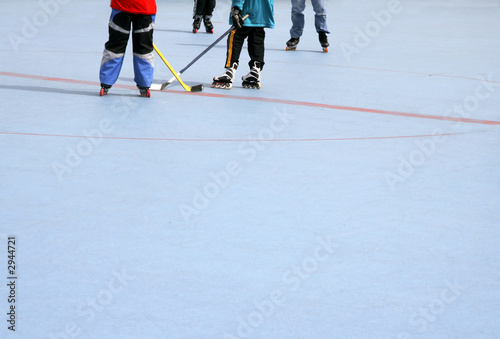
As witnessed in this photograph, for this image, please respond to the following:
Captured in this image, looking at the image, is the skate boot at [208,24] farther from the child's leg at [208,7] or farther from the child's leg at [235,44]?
the child's leg at [235,44]

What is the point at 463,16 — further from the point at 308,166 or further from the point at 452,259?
the point at 452,259

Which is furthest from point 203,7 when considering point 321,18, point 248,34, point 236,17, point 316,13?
point 236,17

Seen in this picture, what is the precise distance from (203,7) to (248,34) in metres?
4.40

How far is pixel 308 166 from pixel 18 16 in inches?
347

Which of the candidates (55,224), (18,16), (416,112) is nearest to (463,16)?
(18,16)

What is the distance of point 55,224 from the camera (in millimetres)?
3188

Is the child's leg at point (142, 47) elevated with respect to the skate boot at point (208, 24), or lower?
elevated

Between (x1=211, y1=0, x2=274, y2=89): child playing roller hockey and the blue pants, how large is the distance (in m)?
0.84

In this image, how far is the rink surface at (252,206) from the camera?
2.48 metres

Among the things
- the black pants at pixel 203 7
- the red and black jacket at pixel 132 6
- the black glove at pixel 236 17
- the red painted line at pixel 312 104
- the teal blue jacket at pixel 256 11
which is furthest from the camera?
the black pants at pixel 203 7

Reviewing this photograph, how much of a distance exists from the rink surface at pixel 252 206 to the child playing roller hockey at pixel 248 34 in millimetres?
153

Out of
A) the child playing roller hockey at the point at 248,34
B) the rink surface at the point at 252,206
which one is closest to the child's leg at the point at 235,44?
the child playing roller hockey at the point at 248,34

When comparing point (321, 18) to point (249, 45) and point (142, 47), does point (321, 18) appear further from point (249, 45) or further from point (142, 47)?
point (142, 47)

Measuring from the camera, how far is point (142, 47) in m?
5.96
